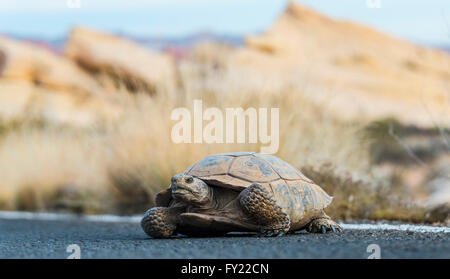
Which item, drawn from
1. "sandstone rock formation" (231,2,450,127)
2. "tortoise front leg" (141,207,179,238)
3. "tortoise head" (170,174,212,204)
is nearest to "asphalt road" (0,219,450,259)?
"tortoise front leg" (141,207,179,238)

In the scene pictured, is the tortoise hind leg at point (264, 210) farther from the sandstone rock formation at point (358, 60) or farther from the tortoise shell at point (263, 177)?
the sandstone rock formation at point (358, 60)

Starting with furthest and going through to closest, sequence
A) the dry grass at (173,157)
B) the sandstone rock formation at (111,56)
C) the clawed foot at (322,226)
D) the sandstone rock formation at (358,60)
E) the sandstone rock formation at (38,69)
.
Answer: the sandstone rock formation at (358,60) → the sandstone rock formation at (38,69) → the sandstone rock formation at (111,56) → the dry grass at (173,157) → the clawed foot at (322,226)

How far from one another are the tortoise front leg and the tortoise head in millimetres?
219

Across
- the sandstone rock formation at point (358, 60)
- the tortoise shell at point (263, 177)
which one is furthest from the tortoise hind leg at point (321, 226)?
the sandstone rock formation at point (358, 60)

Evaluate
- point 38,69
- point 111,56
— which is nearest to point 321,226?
point 111,56

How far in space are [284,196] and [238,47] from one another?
17.8 meters

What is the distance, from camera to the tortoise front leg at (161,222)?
4.43 metres

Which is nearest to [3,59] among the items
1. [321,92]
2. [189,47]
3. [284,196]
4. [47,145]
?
[189,47]

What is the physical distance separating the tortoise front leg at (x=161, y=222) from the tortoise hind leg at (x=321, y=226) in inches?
42.7

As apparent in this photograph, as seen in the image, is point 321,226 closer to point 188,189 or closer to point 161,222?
point 188,189

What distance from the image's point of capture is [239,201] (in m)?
4.30

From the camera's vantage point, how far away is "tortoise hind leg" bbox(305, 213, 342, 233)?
466cm

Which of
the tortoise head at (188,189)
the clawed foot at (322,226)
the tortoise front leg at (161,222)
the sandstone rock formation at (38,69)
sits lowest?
the clawed foot at (322,226)

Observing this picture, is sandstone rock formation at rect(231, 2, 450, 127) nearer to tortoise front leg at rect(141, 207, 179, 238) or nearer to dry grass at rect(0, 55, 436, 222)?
dry grass at rect(0, 55, 436, 222)
